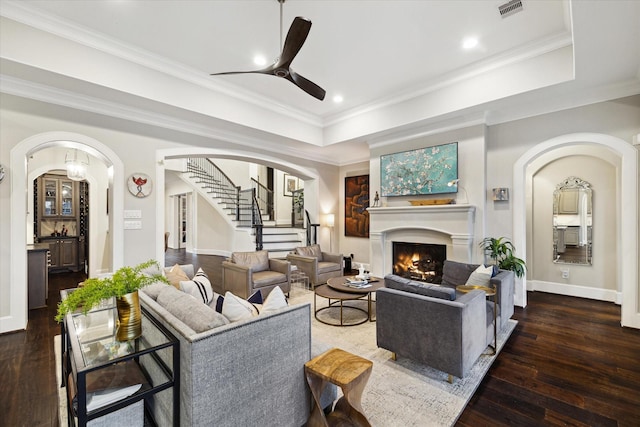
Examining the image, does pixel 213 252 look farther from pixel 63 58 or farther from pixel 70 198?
pixel 63 58

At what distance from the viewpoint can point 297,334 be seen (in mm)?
1774

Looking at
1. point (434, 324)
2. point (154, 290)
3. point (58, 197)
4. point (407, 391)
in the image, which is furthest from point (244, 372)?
point (58, 197)

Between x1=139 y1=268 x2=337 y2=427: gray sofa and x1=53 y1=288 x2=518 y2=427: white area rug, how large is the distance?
1.59ft

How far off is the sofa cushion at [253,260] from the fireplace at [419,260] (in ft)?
8.99

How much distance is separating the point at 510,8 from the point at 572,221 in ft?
12.7

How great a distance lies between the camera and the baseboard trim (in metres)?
4.46

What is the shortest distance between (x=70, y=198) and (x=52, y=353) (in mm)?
5890

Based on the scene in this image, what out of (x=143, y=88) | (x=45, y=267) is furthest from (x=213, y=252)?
(x=143, y=88)

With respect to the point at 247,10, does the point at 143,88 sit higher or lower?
lower

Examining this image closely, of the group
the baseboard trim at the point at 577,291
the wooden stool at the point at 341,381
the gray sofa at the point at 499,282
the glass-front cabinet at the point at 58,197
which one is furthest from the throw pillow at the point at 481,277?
the glass-front cabinet at the point at 58,197

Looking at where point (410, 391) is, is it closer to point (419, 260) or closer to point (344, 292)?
point (344, 292)

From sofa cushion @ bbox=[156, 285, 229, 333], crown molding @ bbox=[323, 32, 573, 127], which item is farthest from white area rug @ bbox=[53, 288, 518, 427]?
crown molding @ bbox=[323, 32, 573, 127]

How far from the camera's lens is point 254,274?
4652 mm

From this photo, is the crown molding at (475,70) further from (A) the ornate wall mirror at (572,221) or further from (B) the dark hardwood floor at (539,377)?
(B) the dark hardwood floor at (539,377)
